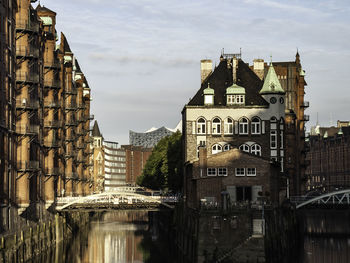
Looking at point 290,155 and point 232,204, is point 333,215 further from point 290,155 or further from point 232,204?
point 232,204

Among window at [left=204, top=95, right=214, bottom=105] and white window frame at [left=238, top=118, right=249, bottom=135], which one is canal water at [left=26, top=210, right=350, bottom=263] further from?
window at [left=204, top=95, right=214, bottom=105]

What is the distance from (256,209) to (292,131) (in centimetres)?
4469

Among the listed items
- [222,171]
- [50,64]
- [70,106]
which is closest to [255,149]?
[222,171]

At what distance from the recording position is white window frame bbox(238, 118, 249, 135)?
84938 millimetres

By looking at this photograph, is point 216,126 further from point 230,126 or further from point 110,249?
point 110,249

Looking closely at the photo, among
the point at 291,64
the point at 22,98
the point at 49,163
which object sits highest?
the point at 291,64

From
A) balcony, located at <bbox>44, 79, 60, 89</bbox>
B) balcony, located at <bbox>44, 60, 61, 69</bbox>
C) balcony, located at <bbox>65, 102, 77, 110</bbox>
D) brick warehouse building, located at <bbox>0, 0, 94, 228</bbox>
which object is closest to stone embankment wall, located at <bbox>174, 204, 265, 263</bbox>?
brick warehouse building, located at <bbox>0, 0, 94, 228</bbox>

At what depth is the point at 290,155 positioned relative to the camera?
107 meters

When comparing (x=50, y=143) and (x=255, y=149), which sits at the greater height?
(x=50, y=143)

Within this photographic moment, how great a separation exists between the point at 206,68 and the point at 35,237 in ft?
110

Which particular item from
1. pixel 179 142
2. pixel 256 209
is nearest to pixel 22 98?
pixel 256 209

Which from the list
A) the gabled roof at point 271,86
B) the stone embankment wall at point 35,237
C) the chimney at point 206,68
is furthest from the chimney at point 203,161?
the chimney at point 206,68

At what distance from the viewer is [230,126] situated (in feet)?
279

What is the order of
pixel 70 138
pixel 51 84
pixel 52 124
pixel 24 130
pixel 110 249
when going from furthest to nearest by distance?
pixel 70 138 → pixel 52 124 → pixel 51 84 → pixel 110 249 → pixel 24 130
